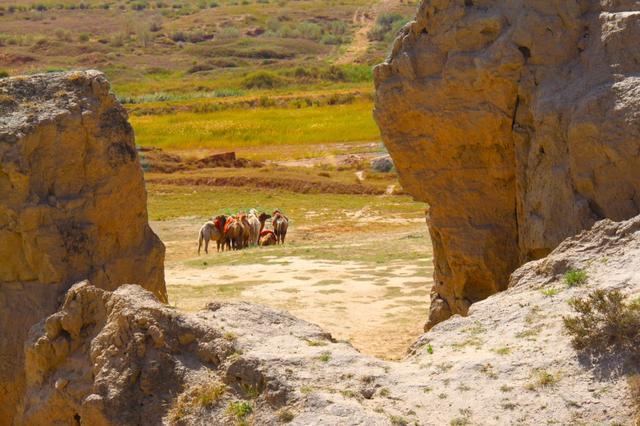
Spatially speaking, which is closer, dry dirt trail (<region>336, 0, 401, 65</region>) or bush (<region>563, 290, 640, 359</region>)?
bush (<region>563, 290, 640, 359</region>)

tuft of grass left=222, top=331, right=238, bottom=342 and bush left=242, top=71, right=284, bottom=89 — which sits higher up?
tuft of grass left=222, top=331, right=238, bottom=342

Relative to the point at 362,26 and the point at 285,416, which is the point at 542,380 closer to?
the point at 285,416

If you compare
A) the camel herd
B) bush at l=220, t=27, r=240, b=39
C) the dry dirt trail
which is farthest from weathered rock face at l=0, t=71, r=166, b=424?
bush at l=220, t=27, r=240, b=39

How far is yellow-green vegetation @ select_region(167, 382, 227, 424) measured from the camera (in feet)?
29.0

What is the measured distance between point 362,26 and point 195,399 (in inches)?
5070

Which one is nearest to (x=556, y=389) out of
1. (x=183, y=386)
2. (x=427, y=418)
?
(x=427, y=418)

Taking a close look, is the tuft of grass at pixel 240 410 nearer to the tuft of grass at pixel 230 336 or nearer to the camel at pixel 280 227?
the tuft of grass at pixel 230 336

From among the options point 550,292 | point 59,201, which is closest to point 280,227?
point 59,201

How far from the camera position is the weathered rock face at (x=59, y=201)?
13.5 m

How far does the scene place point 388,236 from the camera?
3159 cm

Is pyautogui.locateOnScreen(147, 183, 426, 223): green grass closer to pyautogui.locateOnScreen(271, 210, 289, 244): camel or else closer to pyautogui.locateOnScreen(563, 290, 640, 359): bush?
pyautogui.locateOnScreen(271, 210, 289, 244): camel

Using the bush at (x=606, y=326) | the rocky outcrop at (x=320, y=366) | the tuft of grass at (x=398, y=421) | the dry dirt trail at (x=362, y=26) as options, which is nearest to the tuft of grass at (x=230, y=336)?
the rocky outcrop at (x=320, y=366)

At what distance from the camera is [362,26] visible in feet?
443

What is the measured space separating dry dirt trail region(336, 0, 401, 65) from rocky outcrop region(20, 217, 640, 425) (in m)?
102
